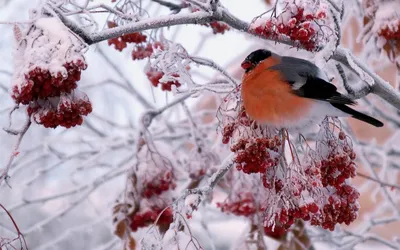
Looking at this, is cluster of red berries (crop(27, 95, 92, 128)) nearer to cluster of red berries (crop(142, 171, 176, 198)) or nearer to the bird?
the bird

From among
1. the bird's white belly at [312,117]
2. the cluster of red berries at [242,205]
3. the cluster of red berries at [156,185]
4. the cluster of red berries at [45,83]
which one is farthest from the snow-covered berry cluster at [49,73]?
the cluster of red berries at [242,205]

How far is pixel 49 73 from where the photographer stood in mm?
1461

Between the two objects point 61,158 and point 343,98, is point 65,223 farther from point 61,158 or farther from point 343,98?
point 343,98

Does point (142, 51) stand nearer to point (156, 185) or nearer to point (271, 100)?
point (156, 185)

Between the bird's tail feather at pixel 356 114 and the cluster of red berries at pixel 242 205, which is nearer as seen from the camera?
the bird's tail feather at pixel 356 114

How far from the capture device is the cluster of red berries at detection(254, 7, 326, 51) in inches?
59.0

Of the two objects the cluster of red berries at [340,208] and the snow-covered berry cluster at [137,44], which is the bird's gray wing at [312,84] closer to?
the cluster of red berries at [340,208]

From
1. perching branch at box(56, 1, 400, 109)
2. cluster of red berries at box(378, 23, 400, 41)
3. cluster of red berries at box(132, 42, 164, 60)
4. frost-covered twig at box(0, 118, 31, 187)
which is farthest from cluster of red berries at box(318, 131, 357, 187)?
cluster of red berries at box(132, 42, 164, 60)

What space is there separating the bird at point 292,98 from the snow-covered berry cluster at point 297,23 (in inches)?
4.3

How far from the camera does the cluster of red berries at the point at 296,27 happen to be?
1498mm

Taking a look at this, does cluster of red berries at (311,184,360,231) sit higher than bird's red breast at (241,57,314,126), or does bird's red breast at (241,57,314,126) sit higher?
bird's red breast at (241,57,314,126)

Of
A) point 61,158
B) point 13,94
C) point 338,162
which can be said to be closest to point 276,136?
point 338,162

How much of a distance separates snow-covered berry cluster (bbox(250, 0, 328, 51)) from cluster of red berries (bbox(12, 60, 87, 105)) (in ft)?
1.66

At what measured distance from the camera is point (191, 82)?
187 centimetres
